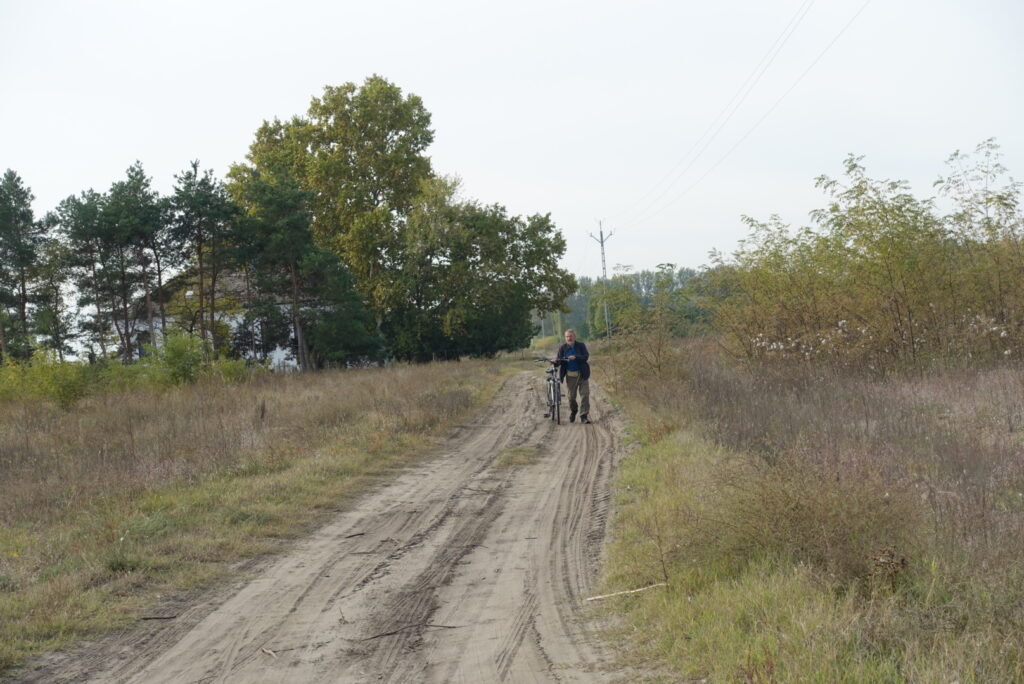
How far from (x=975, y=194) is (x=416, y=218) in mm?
30175

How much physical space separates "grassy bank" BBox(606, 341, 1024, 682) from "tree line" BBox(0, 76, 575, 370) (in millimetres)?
29766

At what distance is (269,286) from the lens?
37250 mm

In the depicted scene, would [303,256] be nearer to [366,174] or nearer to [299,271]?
[299,271]

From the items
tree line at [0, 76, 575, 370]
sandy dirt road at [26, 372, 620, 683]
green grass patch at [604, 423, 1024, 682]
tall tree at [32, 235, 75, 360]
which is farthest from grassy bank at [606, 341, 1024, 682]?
tall tree at [32, 235, 75, 360]

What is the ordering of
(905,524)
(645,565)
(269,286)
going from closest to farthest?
(905,524) → (645,565) → (269,286)

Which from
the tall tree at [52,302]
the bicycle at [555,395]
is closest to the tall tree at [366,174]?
the tall tree at [52,302]

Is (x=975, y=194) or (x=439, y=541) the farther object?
(x=975, y=194)

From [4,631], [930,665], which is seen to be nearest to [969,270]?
[930,665]

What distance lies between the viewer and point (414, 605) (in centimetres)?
620

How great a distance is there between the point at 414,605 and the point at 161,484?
19.2 ft

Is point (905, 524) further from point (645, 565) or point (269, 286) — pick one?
point (269, 286)

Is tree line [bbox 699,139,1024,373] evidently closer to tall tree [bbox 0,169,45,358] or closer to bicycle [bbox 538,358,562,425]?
bicycle [bbox 538,358,562,425]

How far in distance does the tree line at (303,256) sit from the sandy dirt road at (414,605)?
26.7 m

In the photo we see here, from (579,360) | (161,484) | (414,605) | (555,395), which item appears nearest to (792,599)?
(414,605)
